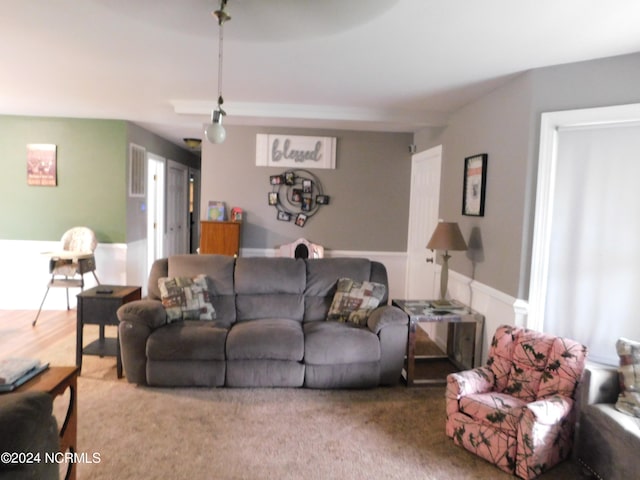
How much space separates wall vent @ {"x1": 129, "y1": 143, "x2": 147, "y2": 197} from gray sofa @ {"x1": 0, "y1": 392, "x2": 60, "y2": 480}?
4.41 metres

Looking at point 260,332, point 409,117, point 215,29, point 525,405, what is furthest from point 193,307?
point 409,117

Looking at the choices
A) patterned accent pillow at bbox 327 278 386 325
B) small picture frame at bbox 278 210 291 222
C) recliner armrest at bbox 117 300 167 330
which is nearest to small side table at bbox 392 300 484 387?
patterned accent pillow at bbox 327 278 386 325

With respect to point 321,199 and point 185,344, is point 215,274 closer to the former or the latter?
point 185,344

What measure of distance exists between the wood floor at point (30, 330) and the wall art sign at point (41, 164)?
163 cm

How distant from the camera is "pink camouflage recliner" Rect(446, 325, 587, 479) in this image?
2068mm

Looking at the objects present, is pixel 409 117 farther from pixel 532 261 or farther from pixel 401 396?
pixel 401 396

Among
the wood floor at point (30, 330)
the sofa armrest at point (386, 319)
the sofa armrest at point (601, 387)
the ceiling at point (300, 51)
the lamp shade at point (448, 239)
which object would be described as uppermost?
the ceiling at point (300, 51)

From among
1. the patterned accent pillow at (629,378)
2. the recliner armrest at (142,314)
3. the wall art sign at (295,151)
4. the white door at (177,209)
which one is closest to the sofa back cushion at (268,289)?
the recliner armrest at (142,314)

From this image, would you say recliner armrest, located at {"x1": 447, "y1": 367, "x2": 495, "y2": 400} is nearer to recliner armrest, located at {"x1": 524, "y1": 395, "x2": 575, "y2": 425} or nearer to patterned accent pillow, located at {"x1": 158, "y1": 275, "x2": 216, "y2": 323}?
recliner armrest, located at {"x1": 524, "y1": 395, "x2": 575, "y2": 425}

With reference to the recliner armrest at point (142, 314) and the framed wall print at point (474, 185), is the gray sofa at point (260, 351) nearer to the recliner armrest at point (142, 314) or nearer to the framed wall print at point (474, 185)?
the recliner armrest at point (142, 314)

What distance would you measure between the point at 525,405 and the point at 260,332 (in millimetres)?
1753

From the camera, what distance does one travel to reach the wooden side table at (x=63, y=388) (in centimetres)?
167

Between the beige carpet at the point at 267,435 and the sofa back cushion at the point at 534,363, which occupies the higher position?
the sofa back cushion at the point at 534,363

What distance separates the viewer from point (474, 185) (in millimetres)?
3402
